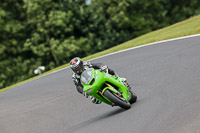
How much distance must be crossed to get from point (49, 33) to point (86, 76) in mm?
33399

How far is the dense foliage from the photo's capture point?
1563 inches

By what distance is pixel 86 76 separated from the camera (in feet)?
27.3

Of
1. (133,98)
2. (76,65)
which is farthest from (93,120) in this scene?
(76,65)

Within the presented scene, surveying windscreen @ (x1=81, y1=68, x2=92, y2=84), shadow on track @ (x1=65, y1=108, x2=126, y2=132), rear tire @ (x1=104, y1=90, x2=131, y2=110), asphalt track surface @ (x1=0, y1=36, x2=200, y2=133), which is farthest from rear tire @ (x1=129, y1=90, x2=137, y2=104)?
windscreen @ (x1=81, y1=68, x2=92, y2=84)

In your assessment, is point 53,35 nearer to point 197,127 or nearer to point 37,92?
point 37,92

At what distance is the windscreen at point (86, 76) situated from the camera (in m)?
8.27

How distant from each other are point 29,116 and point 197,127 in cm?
660

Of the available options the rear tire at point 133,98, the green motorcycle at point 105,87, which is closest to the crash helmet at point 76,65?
the green motorcycle at point 105,87

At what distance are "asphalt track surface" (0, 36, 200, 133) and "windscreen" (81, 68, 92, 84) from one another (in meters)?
1.04

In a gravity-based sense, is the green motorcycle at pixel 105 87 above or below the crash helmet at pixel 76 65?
below

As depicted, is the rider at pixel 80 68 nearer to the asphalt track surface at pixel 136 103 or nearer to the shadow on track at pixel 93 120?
Answer: the shadow on track at pixel 93 120

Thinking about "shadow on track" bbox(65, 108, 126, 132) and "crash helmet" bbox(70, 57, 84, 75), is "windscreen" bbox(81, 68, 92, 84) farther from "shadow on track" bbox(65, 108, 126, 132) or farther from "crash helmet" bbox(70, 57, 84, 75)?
"shadow on track" bbox(65, 108, 126, 132)

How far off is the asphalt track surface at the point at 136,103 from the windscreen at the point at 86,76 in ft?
3.40

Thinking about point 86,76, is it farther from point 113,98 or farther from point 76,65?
point 113,98
